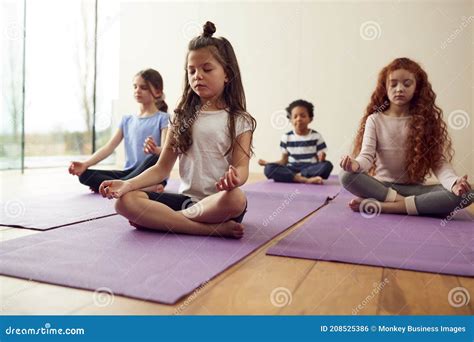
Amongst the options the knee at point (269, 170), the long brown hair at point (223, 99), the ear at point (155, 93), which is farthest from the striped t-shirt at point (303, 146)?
the long brown hair at point (223, 99)

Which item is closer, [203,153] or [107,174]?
[203,153]

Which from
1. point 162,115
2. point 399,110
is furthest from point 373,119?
point 162,115

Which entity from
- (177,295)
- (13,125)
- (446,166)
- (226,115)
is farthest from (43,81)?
(177,295)

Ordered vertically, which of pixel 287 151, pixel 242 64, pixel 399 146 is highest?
pixel 242 64

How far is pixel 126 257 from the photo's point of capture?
115 centimetres

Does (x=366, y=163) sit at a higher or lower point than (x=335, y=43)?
lower

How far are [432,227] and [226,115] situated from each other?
2.69 feet

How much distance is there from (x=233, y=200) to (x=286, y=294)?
445 mm

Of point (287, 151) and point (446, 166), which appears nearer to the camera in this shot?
point (446, 166)

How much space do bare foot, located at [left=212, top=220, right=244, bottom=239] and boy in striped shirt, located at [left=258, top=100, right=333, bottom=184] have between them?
6.37ft

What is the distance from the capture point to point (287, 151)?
143 inches

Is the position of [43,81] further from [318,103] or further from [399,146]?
[399,146]

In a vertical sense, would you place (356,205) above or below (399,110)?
below

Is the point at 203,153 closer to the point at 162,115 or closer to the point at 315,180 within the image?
the point at 162,115
